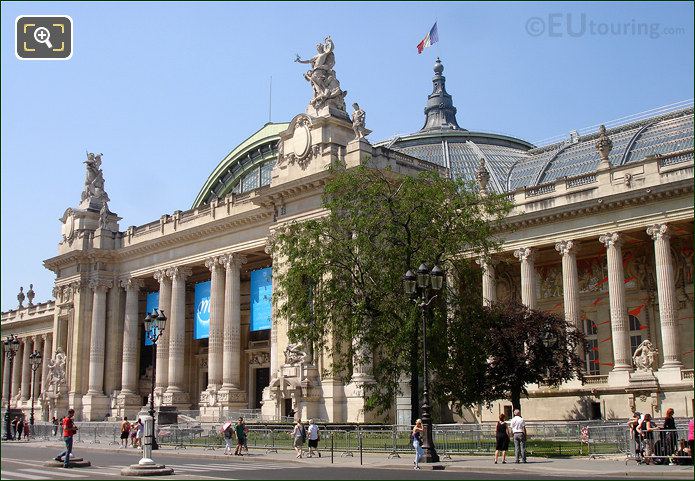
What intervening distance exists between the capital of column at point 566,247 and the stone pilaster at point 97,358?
138 ft

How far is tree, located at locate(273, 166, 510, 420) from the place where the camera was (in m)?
34.8

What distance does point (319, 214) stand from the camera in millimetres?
50062

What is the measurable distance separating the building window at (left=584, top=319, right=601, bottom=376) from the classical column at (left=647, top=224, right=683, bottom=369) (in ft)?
24.7

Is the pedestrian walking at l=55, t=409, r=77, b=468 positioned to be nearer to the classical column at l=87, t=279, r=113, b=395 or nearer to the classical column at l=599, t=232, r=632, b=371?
the classical column at l=599, t=232, r=632, b=371

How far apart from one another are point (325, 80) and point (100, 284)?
107ft

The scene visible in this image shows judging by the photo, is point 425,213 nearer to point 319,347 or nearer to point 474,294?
point 474,294

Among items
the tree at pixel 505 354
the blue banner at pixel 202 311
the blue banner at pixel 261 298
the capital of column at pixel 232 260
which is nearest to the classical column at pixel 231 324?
the capital of column at pixel 232 260

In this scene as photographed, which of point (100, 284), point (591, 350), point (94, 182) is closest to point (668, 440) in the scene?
point (591, 350)

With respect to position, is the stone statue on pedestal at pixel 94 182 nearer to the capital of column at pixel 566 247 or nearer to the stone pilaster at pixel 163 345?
the stone pilaster at pixel 163 345

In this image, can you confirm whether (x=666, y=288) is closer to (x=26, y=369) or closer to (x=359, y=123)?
(x=359, y=123)

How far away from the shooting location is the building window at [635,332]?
52219 mm

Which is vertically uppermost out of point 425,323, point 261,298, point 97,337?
point 261,298

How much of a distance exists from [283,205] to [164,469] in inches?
1196

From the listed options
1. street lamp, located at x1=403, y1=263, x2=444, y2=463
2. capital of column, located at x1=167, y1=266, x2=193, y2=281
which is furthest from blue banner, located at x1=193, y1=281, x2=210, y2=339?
street lamp, located at x1=403, y1=263, x2=444, y2=463
